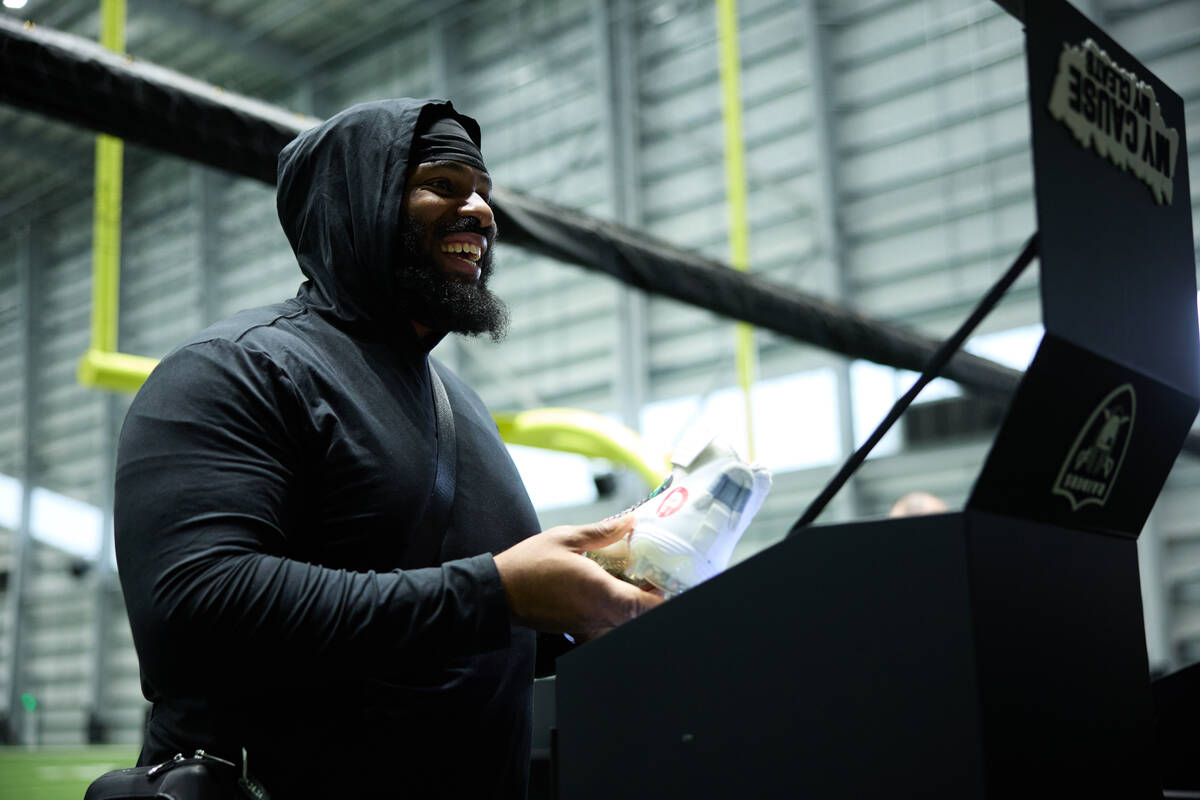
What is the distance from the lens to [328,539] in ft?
3.12

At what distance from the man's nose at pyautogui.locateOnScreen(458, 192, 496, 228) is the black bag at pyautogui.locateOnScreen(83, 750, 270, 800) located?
1.81ft

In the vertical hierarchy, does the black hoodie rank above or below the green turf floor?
above

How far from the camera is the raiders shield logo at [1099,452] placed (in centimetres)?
80

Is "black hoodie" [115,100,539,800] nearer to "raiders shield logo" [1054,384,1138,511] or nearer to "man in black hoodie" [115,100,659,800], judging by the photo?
"man in black hoodie" [115,100,659,800]

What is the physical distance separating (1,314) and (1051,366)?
15.5 meters

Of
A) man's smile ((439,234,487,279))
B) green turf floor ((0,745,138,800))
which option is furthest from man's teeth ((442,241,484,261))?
green turf floor ((0,745,138,800))

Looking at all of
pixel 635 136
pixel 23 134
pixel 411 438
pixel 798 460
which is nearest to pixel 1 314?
pixel 23 134

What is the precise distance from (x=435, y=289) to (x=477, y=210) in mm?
96

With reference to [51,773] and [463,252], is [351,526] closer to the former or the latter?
[463,252]

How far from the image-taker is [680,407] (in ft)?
28.7

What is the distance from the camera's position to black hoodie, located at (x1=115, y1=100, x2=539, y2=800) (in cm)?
83

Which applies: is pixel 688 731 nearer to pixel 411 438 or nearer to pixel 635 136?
pixel 411 438

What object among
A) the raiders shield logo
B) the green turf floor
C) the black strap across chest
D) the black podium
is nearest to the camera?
the black podium

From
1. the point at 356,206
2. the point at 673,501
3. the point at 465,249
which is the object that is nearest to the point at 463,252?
the point at 465,249
